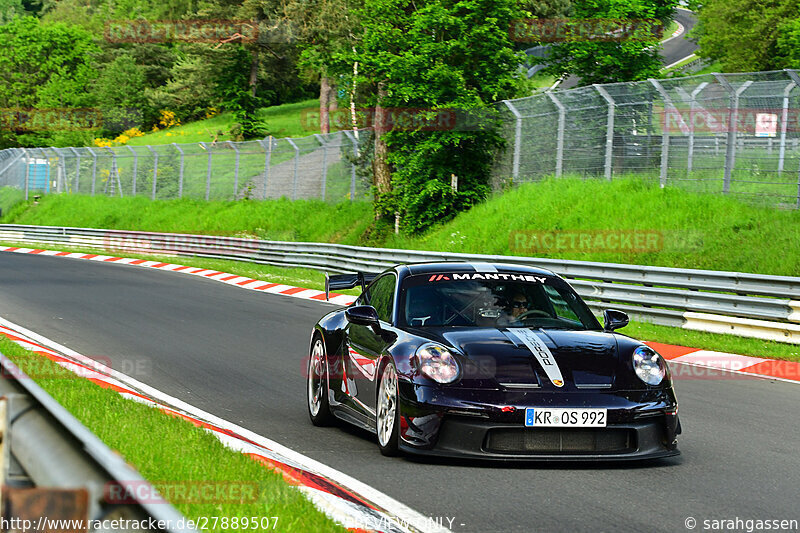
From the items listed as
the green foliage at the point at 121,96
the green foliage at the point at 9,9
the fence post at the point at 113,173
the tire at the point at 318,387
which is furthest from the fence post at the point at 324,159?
the green foliage at the point at 9,9

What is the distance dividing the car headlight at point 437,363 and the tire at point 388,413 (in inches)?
9.4

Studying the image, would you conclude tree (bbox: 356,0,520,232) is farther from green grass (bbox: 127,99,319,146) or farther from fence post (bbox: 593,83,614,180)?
green grass (bbox: 127,99,319,146)

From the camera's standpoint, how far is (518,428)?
6426 millimetres

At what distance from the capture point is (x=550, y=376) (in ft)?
21.6

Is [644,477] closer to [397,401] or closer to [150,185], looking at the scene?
[397,401]

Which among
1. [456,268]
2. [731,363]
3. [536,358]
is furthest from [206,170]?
[536,358]

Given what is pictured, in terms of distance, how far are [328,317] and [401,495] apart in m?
3.29

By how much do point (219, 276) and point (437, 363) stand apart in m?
22.6

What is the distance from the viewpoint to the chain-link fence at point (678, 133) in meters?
19.2

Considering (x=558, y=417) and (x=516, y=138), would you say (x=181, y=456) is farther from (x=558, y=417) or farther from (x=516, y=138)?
(x=516, y=138)

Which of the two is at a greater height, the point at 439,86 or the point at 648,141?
the point at 439,86

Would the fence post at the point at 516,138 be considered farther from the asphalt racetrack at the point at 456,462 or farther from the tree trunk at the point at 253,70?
the tree trunk at the point at 253,70

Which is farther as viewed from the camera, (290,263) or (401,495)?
(290,263)

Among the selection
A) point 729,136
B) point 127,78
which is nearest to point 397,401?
point 729,136
